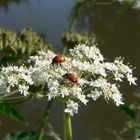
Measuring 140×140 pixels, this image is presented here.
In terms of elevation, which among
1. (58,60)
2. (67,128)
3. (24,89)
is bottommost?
(67,128)

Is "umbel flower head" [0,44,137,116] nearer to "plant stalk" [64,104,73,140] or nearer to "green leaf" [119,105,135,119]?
"plant stalk" [64,104,73,140]

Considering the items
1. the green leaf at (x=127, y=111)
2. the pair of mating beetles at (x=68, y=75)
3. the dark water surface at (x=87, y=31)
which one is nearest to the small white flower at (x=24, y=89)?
the pair of mating beetles at (x=68, y=75)

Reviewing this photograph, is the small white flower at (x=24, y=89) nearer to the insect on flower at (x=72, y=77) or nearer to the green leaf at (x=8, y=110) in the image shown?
the insect on flower at (x=72, y=77)

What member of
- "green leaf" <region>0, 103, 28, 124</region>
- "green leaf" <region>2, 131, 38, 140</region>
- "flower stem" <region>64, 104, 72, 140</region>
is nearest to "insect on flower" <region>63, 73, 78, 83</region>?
"flower stem" <region>64, 104, 72, 140</region>

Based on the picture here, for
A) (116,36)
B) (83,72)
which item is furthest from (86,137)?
(83,72)

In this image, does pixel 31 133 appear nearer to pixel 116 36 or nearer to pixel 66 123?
pixel 66 123

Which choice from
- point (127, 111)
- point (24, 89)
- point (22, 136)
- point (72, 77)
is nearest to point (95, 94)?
point (72, 77)

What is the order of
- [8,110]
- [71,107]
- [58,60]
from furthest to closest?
[8,110] → [58,60] → [71,107]

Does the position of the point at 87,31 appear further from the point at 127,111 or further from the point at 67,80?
the point at 67,80
